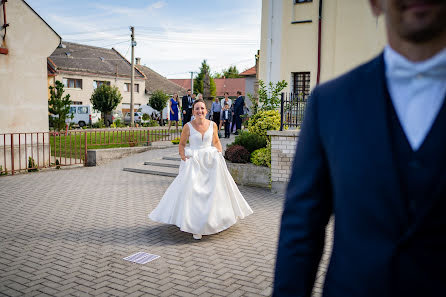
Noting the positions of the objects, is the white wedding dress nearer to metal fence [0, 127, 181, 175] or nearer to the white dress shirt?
the white dress shirt

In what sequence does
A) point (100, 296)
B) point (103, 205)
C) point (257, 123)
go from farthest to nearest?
point (257, 123) → point (103, 205) → point (100, 296)

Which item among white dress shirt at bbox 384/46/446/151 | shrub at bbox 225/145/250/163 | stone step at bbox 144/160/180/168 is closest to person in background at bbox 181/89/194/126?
stone step at bbox 144/160/180/168

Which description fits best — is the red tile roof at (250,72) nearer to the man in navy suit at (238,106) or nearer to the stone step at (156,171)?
the man in navy suit at (238,106)

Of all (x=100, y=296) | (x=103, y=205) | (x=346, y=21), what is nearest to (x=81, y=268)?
(x=100, y=296)

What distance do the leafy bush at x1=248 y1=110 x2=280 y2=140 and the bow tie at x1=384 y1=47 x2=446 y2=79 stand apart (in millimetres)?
11051

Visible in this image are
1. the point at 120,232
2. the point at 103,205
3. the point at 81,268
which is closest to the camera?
the point at 81,268

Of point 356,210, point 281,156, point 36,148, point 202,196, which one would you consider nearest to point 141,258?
point 202,196

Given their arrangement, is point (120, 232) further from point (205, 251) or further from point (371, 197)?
point (371, 197)

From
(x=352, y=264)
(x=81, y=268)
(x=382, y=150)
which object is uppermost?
(x=382, y=150)

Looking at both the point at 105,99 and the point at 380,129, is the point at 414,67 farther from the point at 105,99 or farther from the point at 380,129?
the point at 105,99

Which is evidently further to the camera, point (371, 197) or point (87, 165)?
point (87, 165)

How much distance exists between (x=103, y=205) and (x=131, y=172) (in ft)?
16.9

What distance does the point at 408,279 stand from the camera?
1.20m

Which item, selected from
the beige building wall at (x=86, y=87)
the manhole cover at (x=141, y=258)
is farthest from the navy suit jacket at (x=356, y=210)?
the beige building wall at (x=86, y=87)
